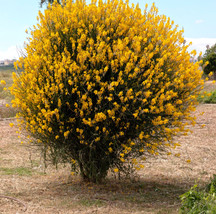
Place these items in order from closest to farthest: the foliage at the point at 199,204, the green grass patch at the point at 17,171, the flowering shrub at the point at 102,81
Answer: the foliage at the point at 199,204 → the flowering shrub at the point at 102,81 → the green grass patch at the point at 17,171

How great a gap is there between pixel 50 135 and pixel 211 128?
24.8 ft

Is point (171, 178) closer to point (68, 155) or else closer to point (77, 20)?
point (68, 155)

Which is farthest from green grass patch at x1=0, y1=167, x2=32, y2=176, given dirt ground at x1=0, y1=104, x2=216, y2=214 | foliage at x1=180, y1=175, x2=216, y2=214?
foliage at x1=180, y1=175, x2=216, y2=214

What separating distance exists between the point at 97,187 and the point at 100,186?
0.27ft

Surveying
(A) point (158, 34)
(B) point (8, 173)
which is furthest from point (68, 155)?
(A) point (158, 34)

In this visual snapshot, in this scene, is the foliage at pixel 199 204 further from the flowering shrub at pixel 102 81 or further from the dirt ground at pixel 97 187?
the flowering shrub at pixel 102 81

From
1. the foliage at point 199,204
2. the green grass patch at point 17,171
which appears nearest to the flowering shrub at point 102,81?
the foliage at point 199,204

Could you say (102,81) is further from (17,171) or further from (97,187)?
(17,171)

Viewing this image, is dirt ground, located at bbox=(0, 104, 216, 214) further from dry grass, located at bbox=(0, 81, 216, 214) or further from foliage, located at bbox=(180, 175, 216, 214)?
foliage, located at bbox=(180, 175, 216, 214)

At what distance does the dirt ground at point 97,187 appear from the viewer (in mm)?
4539

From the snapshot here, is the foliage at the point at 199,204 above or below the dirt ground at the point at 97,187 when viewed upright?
above

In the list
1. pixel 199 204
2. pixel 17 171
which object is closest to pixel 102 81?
pixel 199 204

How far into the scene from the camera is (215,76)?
93.5ft

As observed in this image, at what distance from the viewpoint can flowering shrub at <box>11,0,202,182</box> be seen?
427cm
